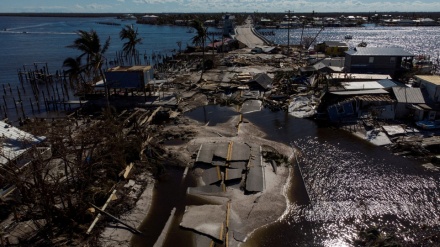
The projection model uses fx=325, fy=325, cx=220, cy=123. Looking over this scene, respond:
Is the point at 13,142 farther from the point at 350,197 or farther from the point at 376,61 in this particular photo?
the point at 376,61

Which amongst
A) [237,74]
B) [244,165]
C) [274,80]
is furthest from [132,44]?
[244,165]

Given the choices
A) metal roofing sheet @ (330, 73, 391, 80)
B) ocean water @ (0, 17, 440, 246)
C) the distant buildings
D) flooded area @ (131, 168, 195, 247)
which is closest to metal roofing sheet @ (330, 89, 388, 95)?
ocean water @ (0, 17, 440, 246)

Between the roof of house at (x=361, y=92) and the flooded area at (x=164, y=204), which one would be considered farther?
the roof of house at (x=361, y=92)

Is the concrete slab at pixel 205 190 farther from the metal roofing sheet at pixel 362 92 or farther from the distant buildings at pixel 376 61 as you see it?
the distant buildings at pixel 376 61

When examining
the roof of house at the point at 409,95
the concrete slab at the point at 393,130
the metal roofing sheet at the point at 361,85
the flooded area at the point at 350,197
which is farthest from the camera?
the metal roofing sheet at the point at 361,85

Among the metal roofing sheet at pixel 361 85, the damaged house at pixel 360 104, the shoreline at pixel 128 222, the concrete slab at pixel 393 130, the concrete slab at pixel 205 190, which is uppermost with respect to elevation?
the metal roofing sheet at pixel 361 85

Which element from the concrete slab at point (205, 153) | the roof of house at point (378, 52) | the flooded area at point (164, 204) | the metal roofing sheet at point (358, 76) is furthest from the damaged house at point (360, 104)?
the flooded area at point (164, 204)

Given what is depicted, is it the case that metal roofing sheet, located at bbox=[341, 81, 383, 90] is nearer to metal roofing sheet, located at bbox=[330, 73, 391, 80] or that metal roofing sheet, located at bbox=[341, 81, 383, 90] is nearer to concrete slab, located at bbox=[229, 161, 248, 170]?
metal roofing sheet, located at bbox=[330, 73, 391, 80]
